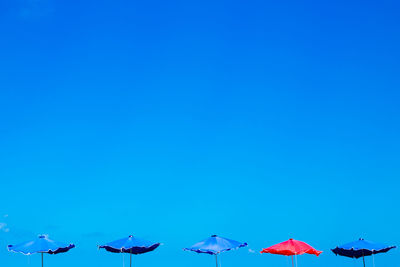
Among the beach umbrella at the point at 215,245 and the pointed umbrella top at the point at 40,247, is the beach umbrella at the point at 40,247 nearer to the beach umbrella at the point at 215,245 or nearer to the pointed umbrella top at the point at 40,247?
the pointed umbrella top at the point at 40,247

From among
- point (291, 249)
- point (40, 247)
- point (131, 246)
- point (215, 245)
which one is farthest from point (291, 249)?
point (40, 247)

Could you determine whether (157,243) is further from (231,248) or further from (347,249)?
(347,249)

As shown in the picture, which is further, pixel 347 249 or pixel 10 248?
pixel 347 249

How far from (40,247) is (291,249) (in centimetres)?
982

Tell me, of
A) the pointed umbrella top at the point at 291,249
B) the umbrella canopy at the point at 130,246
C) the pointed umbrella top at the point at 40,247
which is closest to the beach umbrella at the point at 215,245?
the pointed umbrella top at the point at 291,249

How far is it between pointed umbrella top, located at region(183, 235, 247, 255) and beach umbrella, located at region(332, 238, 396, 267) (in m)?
4.34

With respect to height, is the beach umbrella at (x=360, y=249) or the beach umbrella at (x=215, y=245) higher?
the beach umbrella at (x=215, y=245)

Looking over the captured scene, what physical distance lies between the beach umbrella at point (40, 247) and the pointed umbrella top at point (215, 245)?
5.22m

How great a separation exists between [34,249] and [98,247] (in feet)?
8.05

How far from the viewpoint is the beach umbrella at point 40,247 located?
2056 cm

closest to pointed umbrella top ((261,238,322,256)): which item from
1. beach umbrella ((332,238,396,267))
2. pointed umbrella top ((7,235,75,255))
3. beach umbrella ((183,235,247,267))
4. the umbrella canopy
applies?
beach umbrella ((183,235,247,267))

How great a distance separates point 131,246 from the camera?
21328 millimetres

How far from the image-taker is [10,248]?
20750mm

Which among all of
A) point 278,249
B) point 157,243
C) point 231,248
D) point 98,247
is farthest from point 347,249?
point 98,247
